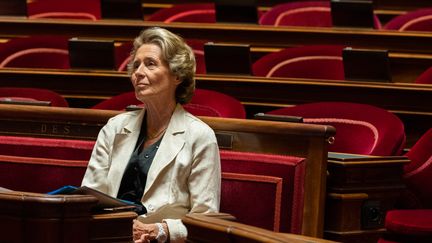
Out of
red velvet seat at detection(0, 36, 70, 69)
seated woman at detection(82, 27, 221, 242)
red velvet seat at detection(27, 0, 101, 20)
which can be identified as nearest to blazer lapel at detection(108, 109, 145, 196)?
seated woman at detection(82, 27, 221, 242)

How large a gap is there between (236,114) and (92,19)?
35.3 inches

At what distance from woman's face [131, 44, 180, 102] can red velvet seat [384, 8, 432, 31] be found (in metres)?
0.94

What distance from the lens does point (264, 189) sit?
49.4 inches

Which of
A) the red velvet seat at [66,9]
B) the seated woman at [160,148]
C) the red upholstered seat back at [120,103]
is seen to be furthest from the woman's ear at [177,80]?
the red velvet seat at [66,9]

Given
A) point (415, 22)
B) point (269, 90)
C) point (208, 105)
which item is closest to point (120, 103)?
point (208, 105)

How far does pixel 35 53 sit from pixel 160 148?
2.73 feet

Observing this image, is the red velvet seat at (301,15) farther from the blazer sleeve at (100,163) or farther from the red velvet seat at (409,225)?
the blazer sleeve at (100,163)

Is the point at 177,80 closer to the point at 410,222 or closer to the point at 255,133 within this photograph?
the point at 255,133

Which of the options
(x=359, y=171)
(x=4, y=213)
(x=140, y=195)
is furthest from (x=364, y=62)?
(x=4, y=213)

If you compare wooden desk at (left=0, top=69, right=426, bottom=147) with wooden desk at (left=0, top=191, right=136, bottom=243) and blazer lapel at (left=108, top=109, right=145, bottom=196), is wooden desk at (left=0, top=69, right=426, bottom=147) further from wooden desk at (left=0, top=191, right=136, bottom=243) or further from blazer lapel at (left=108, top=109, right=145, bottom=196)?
wooden desk at (left=0, top=191, right=136, bottom=243)

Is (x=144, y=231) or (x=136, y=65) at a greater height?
(x=136, y=65)

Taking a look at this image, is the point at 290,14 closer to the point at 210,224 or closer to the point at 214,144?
the point at 214,144

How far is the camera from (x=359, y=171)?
4.08 ft

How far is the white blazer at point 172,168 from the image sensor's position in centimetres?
121
